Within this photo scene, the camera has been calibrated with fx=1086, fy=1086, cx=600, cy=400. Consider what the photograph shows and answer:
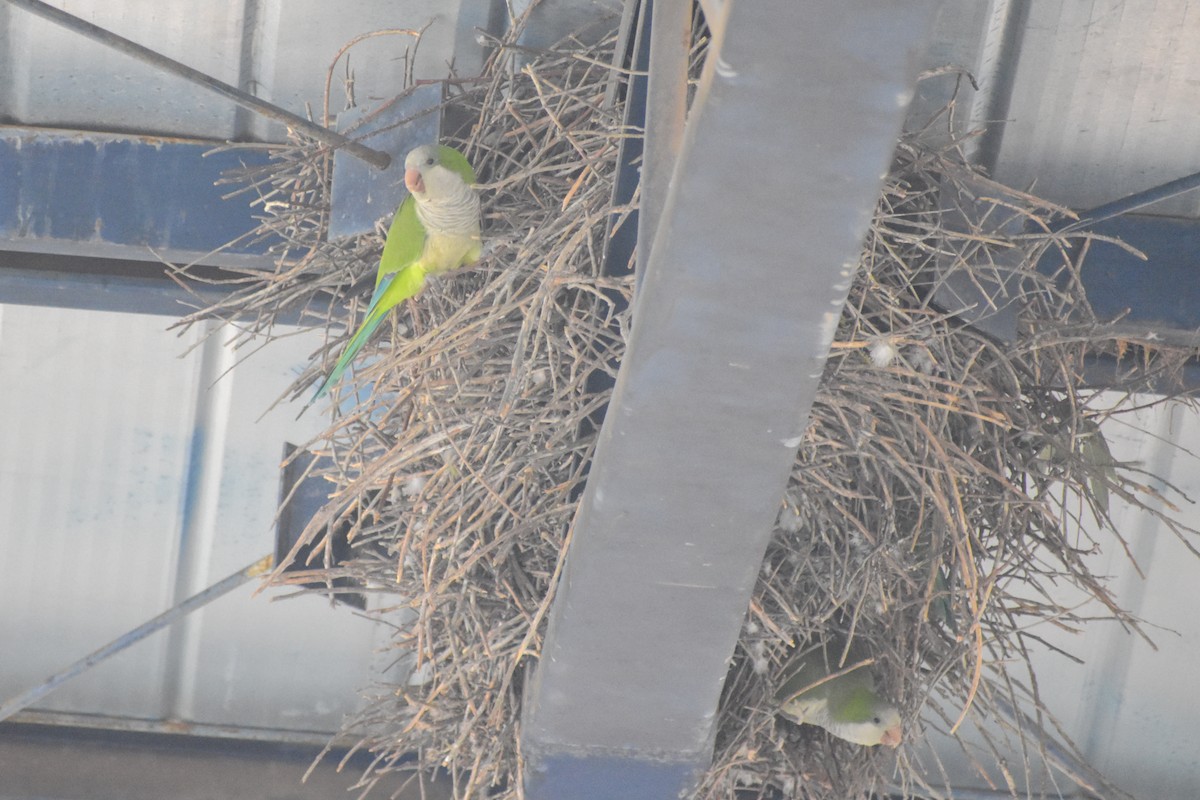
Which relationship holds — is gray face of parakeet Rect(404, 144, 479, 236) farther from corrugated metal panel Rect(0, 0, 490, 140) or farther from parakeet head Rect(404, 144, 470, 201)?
corrugated metal panel Rect(0, 0, 490, 140)

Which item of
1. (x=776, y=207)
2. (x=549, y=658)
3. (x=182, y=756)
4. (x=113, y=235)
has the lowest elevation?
(x=182, y=756)

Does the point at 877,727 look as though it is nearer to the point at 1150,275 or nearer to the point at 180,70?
the point at 1150,275

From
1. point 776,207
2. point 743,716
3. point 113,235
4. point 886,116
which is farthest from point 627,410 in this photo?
point 113,235

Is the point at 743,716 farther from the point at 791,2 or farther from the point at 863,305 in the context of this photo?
the point at 791,2

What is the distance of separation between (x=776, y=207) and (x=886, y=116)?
12cm

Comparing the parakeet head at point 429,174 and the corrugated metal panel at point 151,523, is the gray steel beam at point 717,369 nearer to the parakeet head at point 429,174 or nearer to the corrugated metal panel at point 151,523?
the parakeet head at point 429,174

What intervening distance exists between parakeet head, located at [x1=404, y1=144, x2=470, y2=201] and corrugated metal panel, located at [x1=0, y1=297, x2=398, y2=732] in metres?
0.98

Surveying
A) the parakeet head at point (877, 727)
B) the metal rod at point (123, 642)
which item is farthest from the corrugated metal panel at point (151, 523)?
the parakeet head at point (877, 727)

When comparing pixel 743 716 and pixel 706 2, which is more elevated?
pixel 706 2

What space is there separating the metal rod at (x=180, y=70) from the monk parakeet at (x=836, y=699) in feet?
3.58

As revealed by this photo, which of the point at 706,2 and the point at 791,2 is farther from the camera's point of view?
the point at 706,2

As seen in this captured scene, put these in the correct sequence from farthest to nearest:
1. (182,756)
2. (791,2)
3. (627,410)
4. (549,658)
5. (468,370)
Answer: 1. (182,756)
2. (468,370)
3. (549,658)
4. (627,410)
5. (791,2)

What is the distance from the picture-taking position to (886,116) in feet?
2.92

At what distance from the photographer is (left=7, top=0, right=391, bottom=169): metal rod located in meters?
1.35
